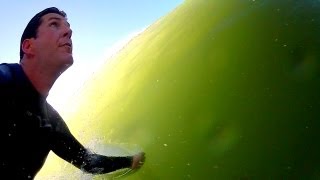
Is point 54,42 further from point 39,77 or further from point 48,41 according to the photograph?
point 39,77

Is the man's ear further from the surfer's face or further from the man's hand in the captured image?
the man's hand

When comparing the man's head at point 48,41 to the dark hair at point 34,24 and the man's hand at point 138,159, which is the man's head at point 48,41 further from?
the man's hand at point 138,159

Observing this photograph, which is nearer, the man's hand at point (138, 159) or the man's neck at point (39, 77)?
the man's neck at point (39, 77)

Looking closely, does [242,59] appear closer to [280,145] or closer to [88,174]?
[280,145]

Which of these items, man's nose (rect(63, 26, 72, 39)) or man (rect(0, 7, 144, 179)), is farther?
man's nose (rect(63, 26, 72, 39))

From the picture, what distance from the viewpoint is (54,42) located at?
4.96 ft

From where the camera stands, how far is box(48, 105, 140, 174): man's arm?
1736mm

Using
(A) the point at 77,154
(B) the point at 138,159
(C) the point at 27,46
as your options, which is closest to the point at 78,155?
(A) the point at 77,154

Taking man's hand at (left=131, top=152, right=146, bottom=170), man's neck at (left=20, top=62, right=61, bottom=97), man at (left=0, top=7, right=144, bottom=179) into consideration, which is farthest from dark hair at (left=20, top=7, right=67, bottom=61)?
man's hand at (left=131, top=152, right=146, bottom=170)

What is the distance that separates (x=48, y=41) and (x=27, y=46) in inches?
3.3

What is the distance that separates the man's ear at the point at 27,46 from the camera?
152 cm

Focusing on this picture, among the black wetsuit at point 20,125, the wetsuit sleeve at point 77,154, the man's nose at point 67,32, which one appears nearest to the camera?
the black wetsuit at point 20,125

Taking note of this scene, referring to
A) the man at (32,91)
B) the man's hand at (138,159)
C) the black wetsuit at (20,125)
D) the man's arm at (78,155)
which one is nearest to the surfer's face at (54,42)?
the man at (32,91)

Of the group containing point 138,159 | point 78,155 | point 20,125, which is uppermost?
point 20,125
